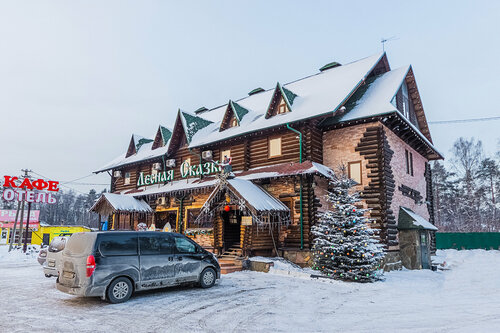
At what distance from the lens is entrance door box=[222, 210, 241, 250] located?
1815cm

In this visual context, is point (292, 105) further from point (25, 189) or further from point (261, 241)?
point (25, 189)

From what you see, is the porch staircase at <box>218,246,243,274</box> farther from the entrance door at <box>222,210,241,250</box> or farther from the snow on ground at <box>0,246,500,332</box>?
the snow on ground at <box>0,246,500,332</box>

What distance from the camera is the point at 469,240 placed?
33844mm

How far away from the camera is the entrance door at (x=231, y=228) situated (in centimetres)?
1815

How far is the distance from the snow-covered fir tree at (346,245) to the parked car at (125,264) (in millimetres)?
4805

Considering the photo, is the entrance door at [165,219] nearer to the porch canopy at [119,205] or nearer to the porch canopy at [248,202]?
the porch canopy at [119,205]

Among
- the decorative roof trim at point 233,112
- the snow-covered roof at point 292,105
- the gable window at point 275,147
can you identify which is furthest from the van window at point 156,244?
the decorative roof trim at point 233,112

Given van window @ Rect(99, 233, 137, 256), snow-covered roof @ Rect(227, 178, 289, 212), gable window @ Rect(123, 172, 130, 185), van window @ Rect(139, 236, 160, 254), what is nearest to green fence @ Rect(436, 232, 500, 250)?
snow-covered roof @ Rect(227, 178, 289, 212)

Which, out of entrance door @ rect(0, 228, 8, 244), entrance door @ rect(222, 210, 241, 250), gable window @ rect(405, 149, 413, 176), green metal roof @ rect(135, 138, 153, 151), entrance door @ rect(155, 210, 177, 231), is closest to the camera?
entrance door @ rect(222, 210, 241, 250)

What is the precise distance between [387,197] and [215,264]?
9378 mm

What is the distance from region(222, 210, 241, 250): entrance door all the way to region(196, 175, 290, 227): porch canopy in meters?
1.38

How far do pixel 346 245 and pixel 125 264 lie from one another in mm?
7457

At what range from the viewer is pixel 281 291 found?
10.4 m

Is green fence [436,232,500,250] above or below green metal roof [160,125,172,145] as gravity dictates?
below
